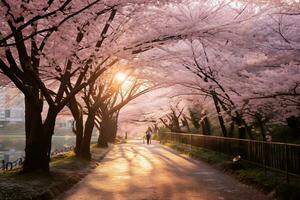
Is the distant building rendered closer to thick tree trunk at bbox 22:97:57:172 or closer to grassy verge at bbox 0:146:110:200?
thick tree trunk at bbox 22:97:57:172

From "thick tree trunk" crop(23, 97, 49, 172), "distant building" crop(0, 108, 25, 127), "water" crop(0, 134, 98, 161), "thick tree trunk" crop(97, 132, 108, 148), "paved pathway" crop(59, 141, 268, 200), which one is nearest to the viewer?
"paved pathway" crop(59, 141, 268, 200)

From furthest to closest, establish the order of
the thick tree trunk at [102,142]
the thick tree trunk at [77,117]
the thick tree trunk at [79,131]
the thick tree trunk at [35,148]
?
the thick tree trunk at [102,142] → the thick tree trunk at [79,131] → the thick tree trunk at [77,117] → the thick tree trunk at [35,148]

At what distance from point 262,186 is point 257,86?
5698mm

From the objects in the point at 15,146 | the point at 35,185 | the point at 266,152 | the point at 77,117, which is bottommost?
the point at 15,146

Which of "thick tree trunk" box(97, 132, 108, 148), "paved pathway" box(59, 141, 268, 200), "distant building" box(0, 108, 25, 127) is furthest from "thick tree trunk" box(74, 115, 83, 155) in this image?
"distant building" box(0, 108, 25, 127)

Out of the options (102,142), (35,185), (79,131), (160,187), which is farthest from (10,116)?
(35,185)

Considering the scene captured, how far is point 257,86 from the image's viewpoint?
51.5 feet

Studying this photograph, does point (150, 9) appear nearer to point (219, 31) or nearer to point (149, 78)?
point (219, 31)

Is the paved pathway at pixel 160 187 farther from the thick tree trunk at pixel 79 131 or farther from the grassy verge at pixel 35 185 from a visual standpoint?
the thick tree trunk at pixel 79 131

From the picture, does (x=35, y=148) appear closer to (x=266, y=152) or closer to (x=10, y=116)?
(x=266, y=152)

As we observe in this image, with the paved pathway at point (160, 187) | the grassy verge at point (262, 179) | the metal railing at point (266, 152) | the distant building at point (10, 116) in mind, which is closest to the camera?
the grassy verge at point (262, 179)

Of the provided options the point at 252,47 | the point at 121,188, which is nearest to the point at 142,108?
the point at 252,47

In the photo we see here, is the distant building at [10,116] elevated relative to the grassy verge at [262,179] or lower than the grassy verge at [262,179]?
elevated

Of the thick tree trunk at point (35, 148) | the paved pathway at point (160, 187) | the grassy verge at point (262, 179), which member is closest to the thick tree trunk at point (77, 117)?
the paved pathway at point (160, 187)
